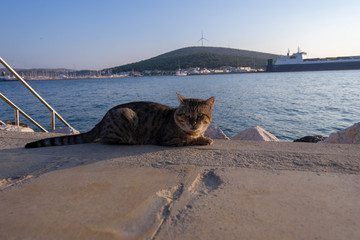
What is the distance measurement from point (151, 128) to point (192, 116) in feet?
1.90

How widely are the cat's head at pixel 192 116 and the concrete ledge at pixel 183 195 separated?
2.21 feet

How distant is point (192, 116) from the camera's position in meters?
3.05

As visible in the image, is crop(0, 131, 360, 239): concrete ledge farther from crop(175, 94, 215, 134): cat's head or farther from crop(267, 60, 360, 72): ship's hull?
crop(267, 60, 360, 72): ship's hull

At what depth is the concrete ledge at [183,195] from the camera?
43.8 inches

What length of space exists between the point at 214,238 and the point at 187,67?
9076cm

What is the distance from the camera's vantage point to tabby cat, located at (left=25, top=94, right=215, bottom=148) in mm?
2975

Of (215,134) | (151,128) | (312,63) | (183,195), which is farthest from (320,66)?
(183,195)

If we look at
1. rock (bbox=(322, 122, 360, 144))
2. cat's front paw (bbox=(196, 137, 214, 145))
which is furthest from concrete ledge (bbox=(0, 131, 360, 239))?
rock (bbox=(322, 122, 360, 144))

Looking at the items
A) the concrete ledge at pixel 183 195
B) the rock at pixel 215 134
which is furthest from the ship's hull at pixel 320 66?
the concrete ledge at pixel 183 195

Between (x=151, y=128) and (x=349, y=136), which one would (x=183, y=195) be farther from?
(x=349, y=136)

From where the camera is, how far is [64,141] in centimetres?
292

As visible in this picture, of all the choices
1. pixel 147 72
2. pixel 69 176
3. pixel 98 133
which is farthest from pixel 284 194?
pixel 147 72

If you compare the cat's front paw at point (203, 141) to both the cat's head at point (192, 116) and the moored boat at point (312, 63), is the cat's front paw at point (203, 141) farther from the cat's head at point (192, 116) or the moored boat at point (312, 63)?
the moored boat at point (312, 63)

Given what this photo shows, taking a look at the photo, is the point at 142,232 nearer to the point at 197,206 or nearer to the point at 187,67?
the point at 197,206
